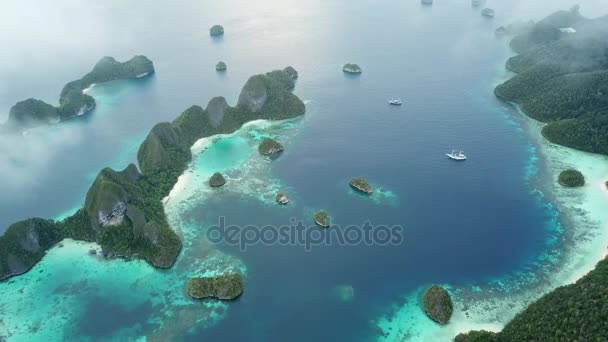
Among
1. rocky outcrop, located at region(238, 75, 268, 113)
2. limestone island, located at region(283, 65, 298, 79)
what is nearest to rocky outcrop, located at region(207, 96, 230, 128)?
rocky outcrop, located at region(238, 75, 268, 113)

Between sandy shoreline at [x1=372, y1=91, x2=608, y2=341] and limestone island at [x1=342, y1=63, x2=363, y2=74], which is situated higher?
limestone island at [x1=342, y1=63, x2=363, y2=74]

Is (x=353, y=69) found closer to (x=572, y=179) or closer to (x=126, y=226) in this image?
(x=572, y=179)

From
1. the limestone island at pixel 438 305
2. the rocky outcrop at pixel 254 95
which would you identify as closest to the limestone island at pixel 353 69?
the rocky outcrop at pixel 254 95

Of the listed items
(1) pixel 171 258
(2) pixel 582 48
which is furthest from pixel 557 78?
(1) pixel 171 258

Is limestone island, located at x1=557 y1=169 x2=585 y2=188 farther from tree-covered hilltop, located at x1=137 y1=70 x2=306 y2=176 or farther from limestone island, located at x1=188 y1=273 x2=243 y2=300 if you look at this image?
limestone island, located at x1=188 y1=273 x2=243 y2=300

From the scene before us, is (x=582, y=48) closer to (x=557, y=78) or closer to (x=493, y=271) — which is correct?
(x=557, y=78)

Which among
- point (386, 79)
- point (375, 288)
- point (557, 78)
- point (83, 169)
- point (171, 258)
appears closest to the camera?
point (375, 288)
